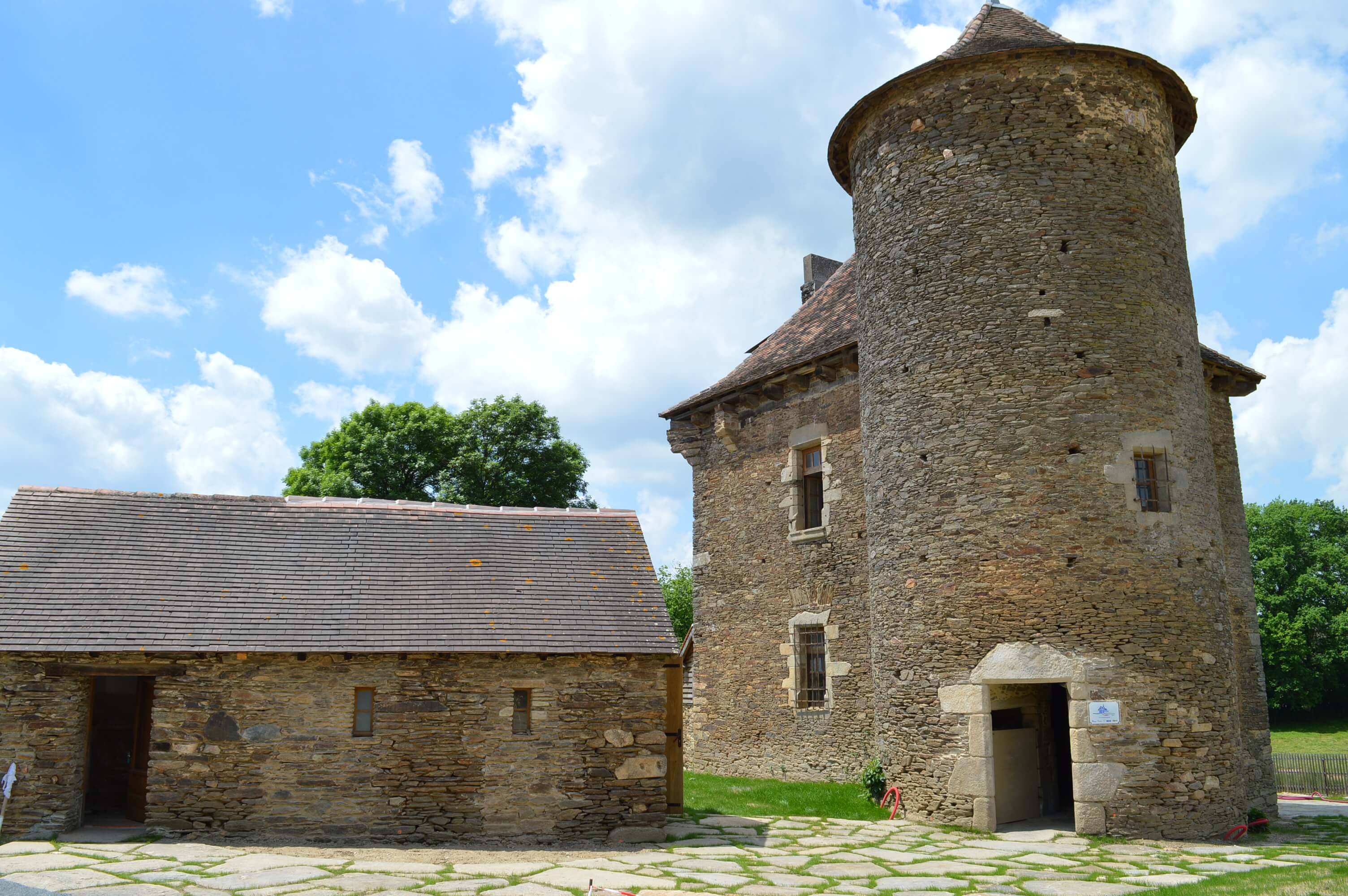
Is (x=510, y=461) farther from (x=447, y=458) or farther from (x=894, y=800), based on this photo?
(x=894, y=800)

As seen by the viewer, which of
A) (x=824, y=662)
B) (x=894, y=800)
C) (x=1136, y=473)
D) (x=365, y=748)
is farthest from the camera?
(x=824, y=662)

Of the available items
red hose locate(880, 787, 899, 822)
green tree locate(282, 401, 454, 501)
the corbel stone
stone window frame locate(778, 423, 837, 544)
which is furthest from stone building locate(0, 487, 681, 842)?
green tree locate(282, 401, 454, 501)

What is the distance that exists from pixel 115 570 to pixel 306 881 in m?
5.42

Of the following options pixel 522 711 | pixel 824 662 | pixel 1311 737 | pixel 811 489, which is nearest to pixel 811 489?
pixel 811 489

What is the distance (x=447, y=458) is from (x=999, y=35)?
22707 millimetres

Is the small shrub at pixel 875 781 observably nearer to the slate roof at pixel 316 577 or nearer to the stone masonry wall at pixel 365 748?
the stone masonry wall at pixel 365 748

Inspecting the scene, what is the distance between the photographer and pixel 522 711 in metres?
11.1

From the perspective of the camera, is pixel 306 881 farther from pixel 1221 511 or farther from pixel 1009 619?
pixel 1221 511

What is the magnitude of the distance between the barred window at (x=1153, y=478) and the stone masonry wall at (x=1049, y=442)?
0.15 m

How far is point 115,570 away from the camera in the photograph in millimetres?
11570

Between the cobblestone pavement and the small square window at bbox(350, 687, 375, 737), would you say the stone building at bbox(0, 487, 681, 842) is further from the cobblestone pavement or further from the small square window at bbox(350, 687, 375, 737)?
the cobblestone pavement

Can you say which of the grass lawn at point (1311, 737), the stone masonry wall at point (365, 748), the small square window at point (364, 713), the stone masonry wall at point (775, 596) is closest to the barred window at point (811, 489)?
the stone masonry wall at point (775, 596)

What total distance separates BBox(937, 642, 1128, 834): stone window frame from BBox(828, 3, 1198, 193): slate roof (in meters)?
7.90

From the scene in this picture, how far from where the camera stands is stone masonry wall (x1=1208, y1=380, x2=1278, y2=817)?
48.2 feet
